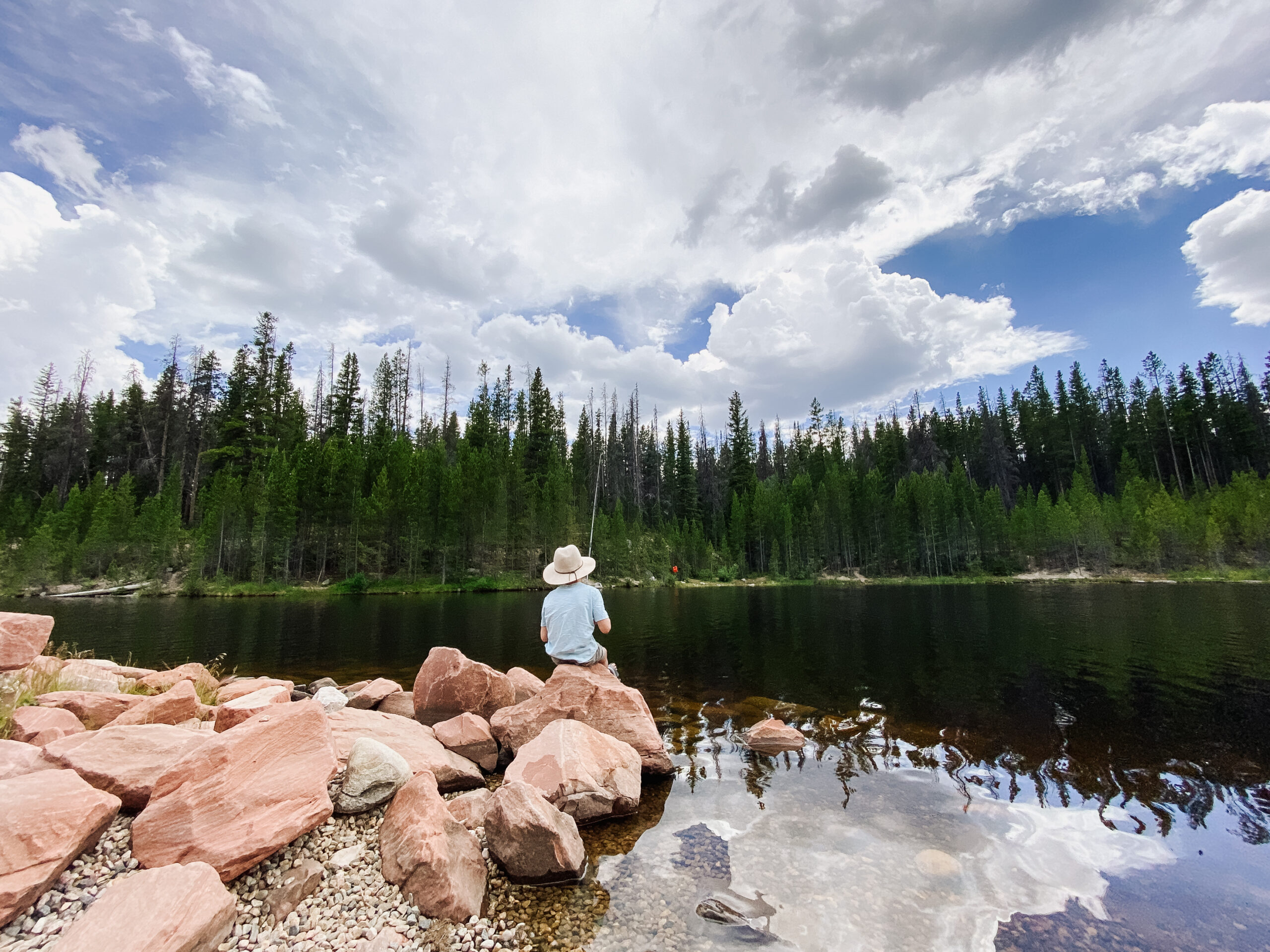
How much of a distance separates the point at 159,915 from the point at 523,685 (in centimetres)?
646

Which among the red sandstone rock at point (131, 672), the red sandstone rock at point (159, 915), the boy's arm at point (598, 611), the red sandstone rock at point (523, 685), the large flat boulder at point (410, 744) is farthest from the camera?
the red sandstone rock at point (131, 672)

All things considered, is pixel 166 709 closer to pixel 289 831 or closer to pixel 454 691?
pixel 454 691

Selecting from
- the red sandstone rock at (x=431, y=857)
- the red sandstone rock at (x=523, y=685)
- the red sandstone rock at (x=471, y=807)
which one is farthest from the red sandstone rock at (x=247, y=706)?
the red sandstone rock at (x=523, y=685)

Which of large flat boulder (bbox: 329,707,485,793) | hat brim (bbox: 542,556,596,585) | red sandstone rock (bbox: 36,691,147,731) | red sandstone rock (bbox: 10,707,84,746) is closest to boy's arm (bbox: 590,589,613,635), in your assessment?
hat brim (bbox: 542,556,596,585)

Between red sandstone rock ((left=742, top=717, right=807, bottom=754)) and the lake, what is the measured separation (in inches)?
10.8

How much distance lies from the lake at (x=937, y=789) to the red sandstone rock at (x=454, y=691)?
2998 millimetres

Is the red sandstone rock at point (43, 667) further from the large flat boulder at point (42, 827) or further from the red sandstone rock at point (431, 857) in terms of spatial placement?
the red sandstone rock at point (431, 857)

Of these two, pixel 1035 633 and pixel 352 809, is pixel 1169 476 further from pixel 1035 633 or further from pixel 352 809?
pixel 352 809

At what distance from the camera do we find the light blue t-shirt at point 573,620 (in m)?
8.16

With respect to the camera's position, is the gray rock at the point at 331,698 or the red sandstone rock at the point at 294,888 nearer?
the red sandstone rock at the point at 294,888

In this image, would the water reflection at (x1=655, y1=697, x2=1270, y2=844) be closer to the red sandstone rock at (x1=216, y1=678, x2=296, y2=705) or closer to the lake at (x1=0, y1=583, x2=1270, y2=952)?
the lake at (x1=0, y1=583, x2=1270, y2=952)

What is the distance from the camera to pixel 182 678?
32.7ft

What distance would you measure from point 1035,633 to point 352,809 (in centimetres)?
2474

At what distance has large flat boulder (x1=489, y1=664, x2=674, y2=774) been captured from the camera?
7574mm
